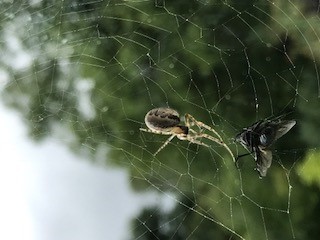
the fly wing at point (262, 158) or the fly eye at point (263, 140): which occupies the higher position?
the fly eye at point (263, 140)

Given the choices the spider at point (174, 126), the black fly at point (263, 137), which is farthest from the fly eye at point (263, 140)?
the spider at point (174, 126)

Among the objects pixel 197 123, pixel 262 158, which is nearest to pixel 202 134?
pixel 197 123

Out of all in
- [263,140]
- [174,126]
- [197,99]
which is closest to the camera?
[263,140]

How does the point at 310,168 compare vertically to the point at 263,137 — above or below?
below

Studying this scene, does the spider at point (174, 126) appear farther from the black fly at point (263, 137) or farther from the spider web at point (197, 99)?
the black fly at point (263, 137)

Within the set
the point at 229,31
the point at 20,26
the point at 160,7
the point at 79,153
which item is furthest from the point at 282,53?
the point at 20,26

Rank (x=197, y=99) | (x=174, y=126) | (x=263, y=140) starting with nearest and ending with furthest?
1. (x=263, y=140)
2. (x=174, y=126)
3. (x=197, y=99)

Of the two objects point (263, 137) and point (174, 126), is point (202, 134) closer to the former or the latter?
point (174, 126)
